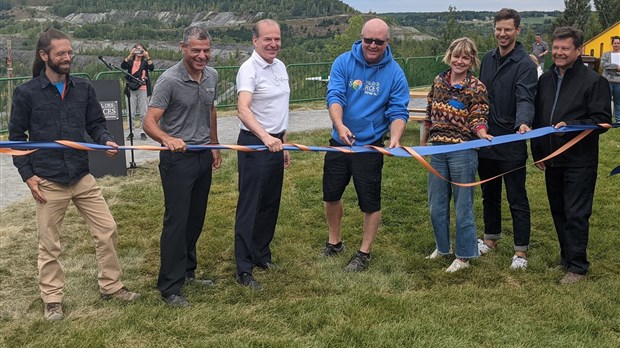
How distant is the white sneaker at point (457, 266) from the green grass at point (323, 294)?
6 centimetres

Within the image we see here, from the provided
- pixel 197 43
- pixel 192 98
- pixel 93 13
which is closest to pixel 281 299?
pixel 192 98

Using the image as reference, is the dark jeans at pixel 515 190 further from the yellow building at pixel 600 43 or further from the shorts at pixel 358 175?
the yellow building at pixel 600 43

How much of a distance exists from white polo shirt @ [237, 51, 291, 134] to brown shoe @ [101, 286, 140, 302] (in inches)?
61.0

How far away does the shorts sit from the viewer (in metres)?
5.42

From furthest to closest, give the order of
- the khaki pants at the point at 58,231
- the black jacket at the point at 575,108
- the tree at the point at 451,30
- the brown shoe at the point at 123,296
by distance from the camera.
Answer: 1. the tree at the point at 451,30
2. the black jacket at the point at 575,108
3. the brown shoe at the point at 123,296
4. the khaki pants at the point at 58,231

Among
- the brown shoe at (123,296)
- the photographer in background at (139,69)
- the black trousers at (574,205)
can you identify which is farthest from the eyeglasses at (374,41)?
the photographer in background at (139,69)

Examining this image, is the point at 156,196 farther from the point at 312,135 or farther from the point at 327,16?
the point at 327,16

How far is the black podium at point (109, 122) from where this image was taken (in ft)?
30.4

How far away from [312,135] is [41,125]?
8.49 metres

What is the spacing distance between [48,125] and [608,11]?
5077 cm

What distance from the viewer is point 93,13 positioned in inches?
5300

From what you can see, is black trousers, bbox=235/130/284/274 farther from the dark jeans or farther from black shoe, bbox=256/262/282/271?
the dark jeans

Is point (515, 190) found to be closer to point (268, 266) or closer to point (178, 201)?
point (268, 266)

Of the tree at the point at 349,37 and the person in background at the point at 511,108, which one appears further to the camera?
the tree at the point at 349,37
